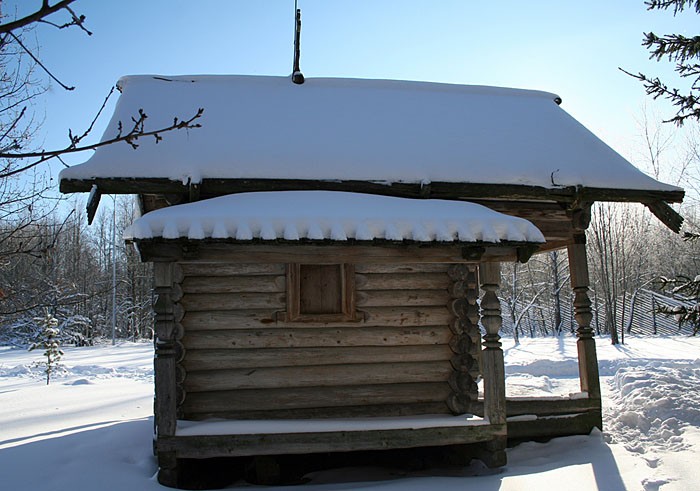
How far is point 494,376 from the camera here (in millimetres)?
5816

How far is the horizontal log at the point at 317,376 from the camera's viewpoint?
6.45m

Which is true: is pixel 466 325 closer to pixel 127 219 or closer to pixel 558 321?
pixel 558 321

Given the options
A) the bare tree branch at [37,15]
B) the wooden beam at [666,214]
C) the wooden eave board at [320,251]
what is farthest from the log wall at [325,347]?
the bare tree branch at [37,15]

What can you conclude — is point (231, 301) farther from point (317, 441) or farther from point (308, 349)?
point (317, 441)

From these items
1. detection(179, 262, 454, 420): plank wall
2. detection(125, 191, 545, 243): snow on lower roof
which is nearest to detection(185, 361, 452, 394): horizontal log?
detection(179, 262, 454, 420): plank wall

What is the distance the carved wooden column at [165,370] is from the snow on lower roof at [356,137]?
4.53 ft

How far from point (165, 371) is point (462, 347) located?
3594 mm

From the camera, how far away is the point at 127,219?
38.4 meters

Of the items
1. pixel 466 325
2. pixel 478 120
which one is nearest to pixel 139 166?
pixel 466 325

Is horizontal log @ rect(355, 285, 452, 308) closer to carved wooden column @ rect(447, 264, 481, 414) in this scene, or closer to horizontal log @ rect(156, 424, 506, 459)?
carved wooden column @ rect(447, 264, 481, 414)

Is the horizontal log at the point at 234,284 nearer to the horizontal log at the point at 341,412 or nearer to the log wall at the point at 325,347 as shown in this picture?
the log wall at the point at 325,347

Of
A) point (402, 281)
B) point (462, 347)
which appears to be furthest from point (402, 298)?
point (462, 347)

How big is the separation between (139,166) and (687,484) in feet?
20.5

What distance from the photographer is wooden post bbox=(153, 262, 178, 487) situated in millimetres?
5230
